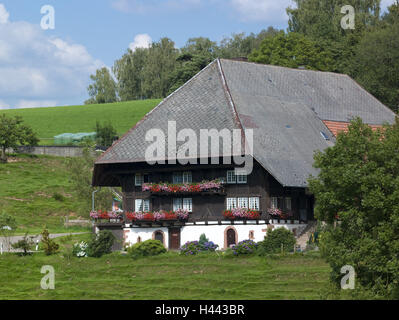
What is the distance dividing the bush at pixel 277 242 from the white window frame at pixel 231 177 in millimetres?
7163

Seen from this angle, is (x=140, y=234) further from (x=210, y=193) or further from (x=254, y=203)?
(x=254, y=203)

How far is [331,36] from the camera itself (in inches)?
4309

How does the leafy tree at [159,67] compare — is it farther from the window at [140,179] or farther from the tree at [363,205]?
the tree at [363,205]

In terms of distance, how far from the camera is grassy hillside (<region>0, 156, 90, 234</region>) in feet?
266

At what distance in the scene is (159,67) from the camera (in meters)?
151

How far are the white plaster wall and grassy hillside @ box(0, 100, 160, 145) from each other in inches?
2662

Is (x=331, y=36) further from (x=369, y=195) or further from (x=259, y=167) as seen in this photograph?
(x=369, y=195)

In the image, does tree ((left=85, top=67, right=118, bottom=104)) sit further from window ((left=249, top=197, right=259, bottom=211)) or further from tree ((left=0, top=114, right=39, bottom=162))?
window ((left=249, top=197, right=259, bottom=211))

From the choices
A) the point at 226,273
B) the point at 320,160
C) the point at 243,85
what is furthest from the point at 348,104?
the point at 320,160

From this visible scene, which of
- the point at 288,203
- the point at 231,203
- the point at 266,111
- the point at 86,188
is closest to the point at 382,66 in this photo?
the point at 266,111

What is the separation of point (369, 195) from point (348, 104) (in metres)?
37.7

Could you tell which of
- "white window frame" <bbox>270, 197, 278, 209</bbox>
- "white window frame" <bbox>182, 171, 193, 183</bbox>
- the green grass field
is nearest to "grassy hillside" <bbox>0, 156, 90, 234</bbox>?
"white window frame" <bbox>182, 171, 193, 183</bbox>

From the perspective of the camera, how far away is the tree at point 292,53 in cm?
9581
